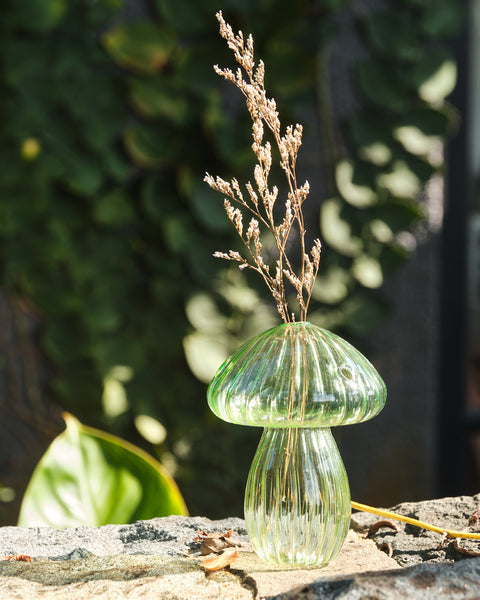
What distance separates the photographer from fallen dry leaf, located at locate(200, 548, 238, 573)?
1.98 feet

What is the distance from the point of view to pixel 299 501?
0.60 metres

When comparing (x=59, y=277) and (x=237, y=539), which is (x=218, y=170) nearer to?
(x=59, y=277)

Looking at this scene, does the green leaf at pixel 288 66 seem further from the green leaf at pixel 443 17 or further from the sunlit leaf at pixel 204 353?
the sunlit leaf at pixel 204 353

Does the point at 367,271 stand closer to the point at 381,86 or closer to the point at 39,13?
the point at 381,86

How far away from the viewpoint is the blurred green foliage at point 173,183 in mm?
1661

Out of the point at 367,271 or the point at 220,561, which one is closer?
the point at 220,561

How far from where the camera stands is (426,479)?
71.8 inches

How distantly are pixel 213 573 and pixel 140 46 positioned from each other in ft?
4.47

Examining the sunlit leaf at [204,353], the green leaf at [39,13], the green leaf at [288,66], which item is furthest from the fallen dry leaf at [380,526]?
the green leaf at [39,13]

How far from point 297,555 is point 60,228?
4.10 feet

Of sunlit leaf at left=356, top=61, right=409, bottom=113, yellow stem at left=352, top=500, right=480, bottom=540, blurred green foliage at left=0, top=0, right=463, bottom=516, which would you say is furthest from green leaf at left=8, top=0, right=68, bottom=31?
yellow stem at left=352, top=500, right=480, bottom=540

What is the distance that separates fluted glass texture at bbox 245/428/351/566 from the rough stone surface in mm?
19

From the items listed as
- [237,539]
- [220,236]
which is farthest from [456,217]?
[237,539]

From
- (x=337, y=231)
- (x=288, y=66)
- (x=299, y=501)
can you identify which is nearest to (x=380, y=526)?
(x=299, y=501)
